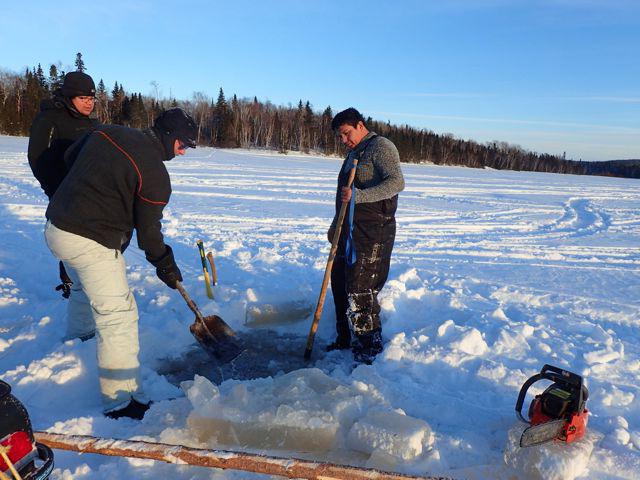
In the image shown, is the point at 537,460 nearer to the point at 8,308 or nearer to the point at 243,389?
the point at 243,389

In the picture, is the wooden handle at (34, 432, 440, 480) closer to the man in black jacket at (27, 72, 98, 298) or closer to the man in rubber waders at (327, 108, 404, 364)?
the man in rubber waders at (327, 108, 404, 364)

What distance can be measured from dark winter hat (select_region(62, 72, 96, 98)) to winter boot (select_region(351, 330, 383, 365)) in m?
3.21

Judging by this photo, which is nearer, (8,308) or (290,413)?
(290,413)

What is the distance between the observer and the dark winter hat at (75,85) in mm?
4020

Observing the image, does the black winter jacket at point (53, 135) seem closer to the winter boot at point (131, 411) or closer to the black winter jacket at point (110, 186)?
the black winter jacket at point (110, 186)

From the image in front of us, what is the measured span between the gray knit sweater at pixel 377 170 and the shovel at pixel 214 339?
1.65m

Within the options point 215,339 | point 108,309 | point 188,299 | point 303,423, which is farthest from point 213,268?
point 303,423

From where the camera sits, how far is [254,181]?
62.3 feet

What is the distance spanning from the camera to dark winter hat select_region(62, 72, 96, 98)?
13.2 ft

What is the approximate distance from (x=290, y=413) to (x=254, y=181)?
16.7 metres

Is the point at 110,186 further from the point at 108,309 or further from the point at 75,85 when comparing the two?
the point at 75,85

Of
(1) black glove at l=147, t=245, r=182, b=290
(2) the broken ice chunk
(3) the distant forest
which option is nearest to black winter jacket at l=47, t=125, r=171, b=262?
(1) black glove at l=147, t=245, r=182, b=290

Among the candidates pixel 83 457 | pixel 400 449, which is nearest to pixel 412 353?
pixel 400 449

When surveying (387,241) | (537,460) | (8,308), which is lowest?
(8,308)
